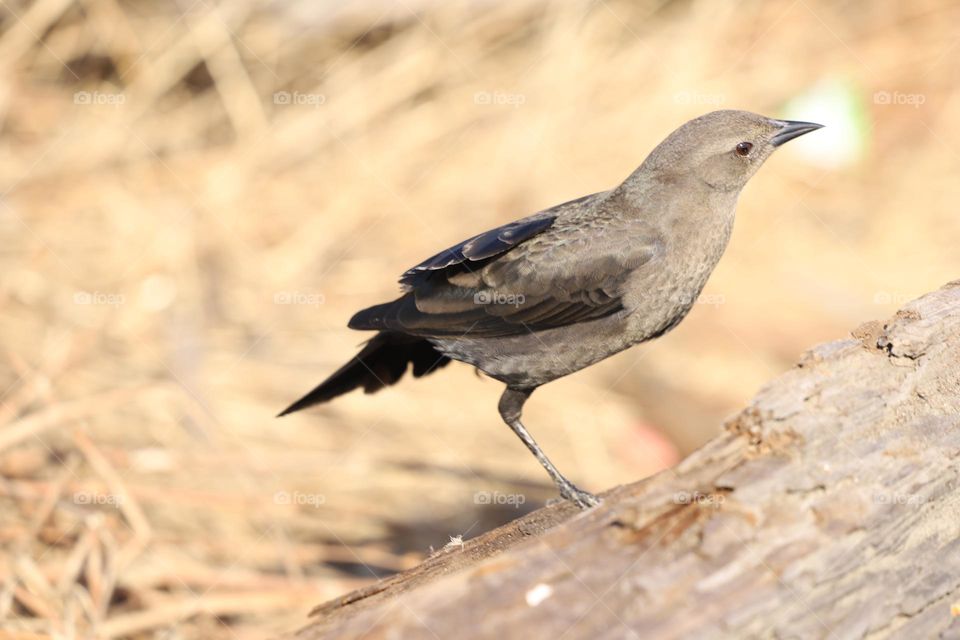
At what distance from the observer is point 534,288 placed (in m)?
3.85

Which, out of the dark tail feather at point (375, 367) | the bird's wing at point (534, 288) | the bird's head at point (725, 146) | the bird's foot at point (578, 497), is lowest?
the bird's foot at point (578, 497)

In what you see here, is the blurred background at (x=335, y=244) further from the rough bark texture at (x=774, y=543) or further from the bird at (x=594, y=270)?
the rough bark texture at (x=774, y=543)

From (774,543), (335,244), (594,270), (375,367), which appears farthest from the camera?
(335,244)

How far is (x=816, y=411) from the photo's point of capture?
247 cm

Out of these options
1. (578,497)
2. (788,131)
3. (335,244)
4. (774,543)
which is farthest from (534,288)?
(335,244)

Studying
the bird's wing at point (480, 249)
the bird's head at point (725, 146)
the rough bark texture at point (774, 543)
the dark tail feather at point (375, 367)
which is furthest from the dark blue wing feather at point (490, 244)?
the rough bark texture at point (774, 543)

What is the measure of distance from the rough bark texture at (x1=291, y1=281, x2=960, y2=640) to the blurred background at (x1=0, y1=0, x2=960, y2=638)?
7.28 feet

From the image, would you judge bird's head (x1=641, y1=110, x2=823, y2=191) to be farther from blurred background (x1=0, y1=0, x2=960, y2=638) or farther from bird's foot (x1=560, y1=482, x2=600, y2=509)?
blurred background (x1=0, y1=0, x2=960, y2=638)

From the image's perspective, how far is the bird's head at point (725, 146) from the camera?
3791 millimetres

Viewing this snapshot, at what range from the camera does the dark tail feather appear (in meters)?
4.20

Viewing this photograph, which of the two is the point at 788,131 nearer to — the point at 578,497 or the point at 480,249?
the point at 480,249

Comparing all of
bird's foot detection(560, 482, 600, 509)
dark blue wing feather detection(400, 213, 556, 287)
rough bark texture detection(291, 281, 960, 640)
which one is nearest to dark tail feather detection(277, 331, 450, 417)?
dark blue wing feather detection(400, 213, 556, 287)

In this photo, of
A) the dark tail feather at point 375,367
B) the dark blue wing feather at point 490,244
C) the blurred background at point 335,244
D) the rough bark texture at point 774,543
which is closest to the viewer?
the rough bark texture at point 774,543

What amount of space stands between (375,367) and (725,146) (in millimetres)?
1636
